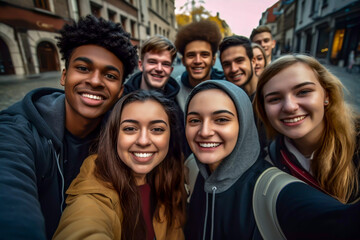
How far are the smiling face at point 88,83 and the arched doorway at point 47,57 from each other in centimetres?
1370

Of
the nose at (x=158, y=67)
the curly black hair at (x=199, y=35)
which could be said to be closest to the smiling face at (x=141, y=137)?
the nose at (x=158, y=67)

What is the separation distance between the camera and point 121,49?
5.92ft

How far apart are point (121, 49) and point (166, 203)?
1747 millimetres

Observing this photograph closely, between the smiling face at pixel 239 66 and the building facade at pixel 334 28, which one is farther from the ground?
the building facade at pixel 334 28

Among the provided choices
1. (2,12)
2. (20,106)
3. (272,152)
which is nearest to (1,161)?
(20,106)

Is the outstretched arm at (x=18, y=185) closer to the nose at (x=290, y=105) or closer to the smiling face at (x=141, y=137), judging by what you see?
the smiling face at (x=141, y=137)

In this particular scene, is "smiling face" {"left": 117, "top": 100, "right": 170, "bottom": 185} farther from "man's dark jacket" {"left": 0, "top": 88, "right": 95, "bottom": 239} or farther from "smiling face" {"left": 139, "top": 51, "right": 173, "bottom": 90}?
"smiling face" {"left": 139, "top": 51, "right": 173, "bottom": 90}

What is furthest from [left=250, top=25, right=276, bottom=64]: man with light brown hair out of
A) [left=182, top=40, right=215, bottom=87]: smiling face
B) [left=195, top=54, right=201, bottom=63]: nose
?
[left=195, top=54, right=201, bottom=63]: nose

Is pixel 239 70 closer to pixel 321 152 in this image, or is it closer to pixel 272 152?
pixel 272 152

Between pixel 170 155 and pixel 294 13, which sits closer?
pixel 170 155

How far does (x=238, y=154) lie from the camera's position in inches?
56.2

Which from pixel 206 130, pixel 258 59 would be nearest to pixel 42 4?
pixel 258 59

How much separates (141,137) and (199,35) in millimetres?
2651

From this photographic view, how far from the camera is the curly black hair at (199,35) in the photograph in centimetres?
318
